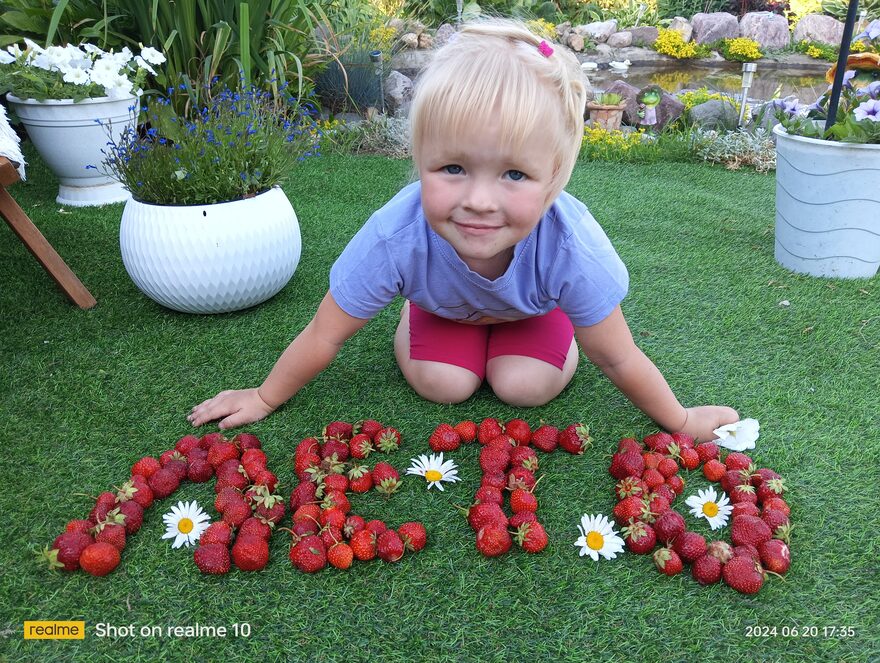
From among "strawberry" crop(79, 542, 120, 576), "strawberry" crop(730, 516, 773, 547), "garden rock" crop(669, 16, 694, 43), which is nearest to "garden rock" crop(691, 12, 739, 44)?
"garden rock" crop(669, 16, 694, 43)

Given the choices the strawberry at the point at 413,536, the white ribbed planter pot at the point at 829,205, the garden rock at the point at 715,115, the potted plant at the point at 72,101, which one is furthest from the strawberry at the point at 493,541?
the garden rock at the point at 715,115

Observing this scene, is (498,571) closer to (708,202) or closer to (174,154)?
(174,154)

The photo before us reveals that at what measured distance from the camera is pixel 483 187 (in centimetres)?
143

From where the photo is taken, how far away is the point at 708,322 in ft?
8.80

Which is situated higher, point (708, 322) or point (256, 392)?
point (256, 392)

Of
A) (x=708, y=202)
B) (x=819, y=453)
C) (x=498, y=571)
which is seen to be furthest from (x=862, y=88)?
(x=498, y=571)

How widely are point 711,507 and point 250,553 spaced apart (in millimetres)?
1110

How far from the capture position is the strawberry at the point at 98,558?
1.44m

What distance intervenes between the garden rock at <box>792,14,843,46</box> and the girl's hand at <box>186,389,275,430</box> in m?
10.9

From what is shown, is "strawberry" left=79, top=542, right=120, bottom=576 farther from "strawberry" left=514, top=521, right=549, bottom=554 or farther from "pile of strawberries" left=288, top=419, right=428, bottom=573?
"strawberry" left=514, top=521, right=549, bottom=554

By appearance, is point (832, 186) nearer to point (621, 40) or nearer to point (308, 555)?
point (308, 555)

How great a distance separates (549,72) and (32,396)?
185 cm

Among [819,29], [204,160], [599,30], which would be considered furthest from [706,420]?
[819,29]

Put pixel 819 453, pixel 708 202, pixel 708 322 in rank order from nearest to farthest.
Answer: pixel 819 453
pixel 708 322
pixel 708 202
